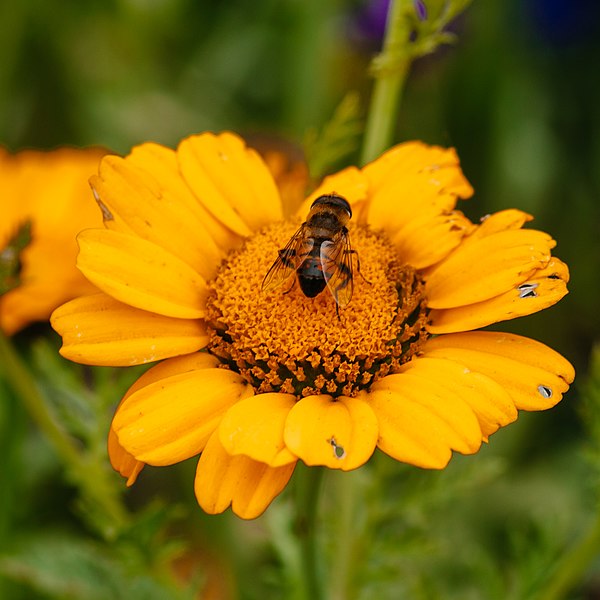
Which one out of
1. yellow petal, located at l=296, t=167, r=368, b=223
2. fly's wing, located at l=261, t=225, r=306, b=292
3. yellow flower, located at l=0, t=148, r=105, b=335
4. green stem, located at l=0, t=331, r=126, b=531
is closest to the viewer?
fly's wing, located at l=261, t=225, r=306, b=292

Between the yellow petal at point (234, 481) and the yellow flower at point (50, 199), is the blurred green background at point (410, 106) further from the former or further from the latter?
the yellow petal at point (234, 481)

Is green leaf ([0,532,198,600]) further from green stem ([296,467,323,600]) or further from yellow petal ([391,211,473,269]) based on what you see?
yellow petal ([391,211,473,269])

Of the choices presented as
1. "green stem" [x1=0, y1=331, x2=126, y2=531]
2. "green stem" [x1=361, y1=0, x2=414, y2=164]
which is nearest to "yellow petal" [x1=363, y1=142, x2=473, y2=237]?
Result: "green stem" [x1=361, y1=0, x2=414, y2=164]

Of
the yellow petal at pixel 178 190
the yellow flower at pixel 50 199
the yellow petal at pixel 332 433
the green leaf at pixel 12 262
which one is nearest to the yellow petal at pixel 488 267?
the yellow petal at pixel 332 433

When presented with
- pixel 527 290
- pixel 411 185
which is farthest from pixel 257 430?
pixel 411 185

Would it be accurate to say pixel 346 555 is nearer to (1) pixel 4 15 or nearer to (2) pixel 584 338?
(2) pixel 584 338

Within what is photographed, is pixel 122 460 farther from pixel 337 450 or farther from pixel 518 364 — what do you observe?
pixel 518 364

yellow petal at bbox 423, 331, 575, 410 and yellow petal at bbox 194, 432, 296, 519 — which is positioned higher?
yellow petal at bbox 423, 331, 575, 410
